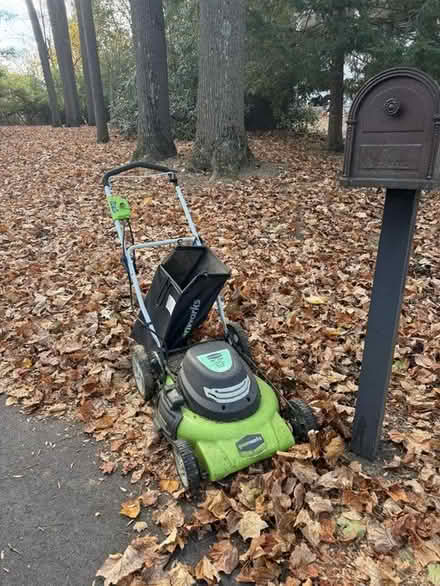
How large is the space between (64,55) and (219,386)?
20.5 metres

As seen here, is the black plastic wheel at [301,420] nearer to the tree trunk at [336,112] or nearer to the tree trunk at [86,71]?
the tree trunk at [336,112]

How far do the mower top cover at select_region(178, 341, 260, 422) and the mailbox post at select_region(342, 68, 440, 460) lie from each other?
27.3 inches

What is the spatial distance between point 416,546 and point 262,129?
45.7 ft

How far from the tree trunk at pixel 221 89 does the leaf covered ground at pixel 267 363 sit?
43cm

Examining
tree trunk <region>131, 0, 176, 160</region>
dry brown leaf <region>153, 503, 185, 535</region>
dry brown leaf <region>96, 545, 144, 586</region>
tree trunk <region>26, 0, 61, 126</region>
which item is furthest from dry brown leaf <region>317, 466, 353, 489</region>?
tree trunk <region>26, 0, 61, 126</region>

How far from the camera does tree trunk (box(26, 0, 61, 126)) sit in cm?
1925

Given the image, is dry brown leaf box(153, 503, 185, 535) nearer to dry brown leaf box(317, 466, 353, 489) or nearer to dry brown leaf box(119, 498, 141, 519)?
dry brown leaf box(119, 498, 141, 519)

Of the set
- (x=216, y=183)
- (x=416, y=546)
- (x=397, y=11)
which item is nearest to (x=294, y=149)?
(x=397, y=11)

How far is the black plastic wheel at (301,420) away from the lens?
279cm

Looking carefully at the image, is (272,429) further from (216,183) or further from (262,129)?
(262,129)

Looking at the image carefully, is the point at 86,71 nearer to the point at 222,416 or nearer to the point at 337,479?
the point at 222,416

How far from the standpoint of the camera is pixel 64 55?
18922 mm

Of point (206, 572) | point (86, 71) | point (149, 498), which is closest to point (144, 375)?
point (149, 498)

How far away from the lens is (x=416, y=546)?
2244mm
